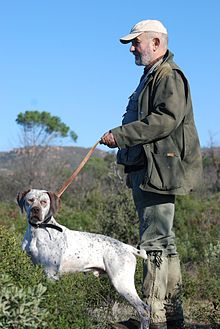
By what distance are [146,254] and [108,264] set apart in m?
0.36

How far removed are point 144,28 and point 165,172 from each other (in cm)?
111

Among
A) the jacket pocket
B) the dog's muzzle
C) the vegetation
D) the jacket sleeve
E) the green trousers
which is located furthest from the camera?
the dog's muzzle

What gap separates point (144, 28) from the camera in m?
5.58

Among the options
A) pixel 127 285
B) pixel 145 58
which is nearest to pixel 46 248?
pixel 127 285

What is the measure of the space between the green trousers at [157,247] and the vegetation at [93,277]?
489 millimetres

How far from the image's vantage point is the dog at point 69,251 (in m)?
5.73

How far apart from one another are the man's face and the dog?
4.25 ft

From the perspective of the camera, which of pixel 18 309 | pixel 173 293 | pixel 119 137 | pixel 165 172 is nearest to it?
pixel 18 309

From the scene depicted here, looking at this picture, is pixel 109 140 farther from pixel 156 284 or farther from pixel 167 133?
pixel 156 284

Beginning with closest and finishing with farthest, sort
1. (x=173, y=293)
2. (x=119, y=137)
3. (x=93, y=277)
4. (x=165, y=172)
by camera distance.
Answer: (x=119, y=137), (x=165, y=172), (x=173, y=293), (x=93, y=277)

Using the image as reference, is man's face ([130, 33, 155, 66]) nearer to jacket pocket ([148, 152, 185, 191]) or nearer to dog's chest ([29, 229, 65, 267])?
jacket pocket ([148, 152, 185, 191])

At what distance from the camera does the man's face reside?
5.59 m

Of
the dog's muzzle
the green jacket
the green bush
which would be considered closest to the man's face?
the green jacket

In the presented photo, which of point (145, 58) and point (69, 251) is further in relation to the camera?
point (69, 251)
